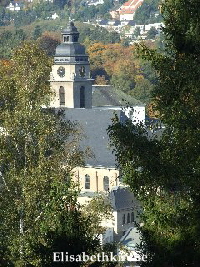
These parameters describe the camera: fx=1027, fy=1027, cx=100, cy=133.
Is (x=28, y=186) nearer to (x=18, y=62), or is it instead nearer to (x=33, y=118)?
(x=33, y=118)

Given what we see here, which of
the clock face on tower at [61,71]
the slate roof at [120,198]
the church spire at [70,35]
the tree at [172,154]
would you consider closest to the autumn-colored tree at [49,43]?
the church spire at [70,35]

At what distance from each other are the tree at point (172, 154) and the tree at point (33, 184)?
193 centimetres

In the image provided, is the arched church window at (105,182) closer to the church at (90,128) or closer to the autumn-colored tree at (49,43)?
the church at (90,128)

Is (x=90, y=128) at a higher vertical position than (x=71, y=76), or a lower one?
lower

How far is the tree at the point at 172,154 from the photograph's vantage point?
21094mm

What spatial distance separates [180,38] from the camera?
22250mm

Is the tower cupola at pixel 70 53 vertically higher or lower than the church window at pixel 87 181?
higher

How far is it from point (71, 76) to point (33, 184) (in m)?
51.1

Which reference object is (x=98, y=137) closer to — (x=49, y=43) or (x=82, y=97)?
(x=82, y=97)

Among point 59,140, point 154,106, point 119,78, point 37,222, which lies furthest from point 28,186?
point 119,78

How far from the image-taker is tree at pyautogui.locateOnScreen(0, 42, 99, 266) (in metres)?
23.3

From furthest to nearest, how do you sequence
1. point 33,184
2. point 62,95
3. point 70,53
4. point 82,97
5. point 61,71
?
point 70,53, point 61,71, point 82,97, point 62,95, point 33,184

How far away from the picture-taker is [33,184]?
29.1 meters

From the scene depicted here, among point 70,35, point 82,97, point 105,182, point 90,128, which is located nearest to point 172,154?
point 105,182
